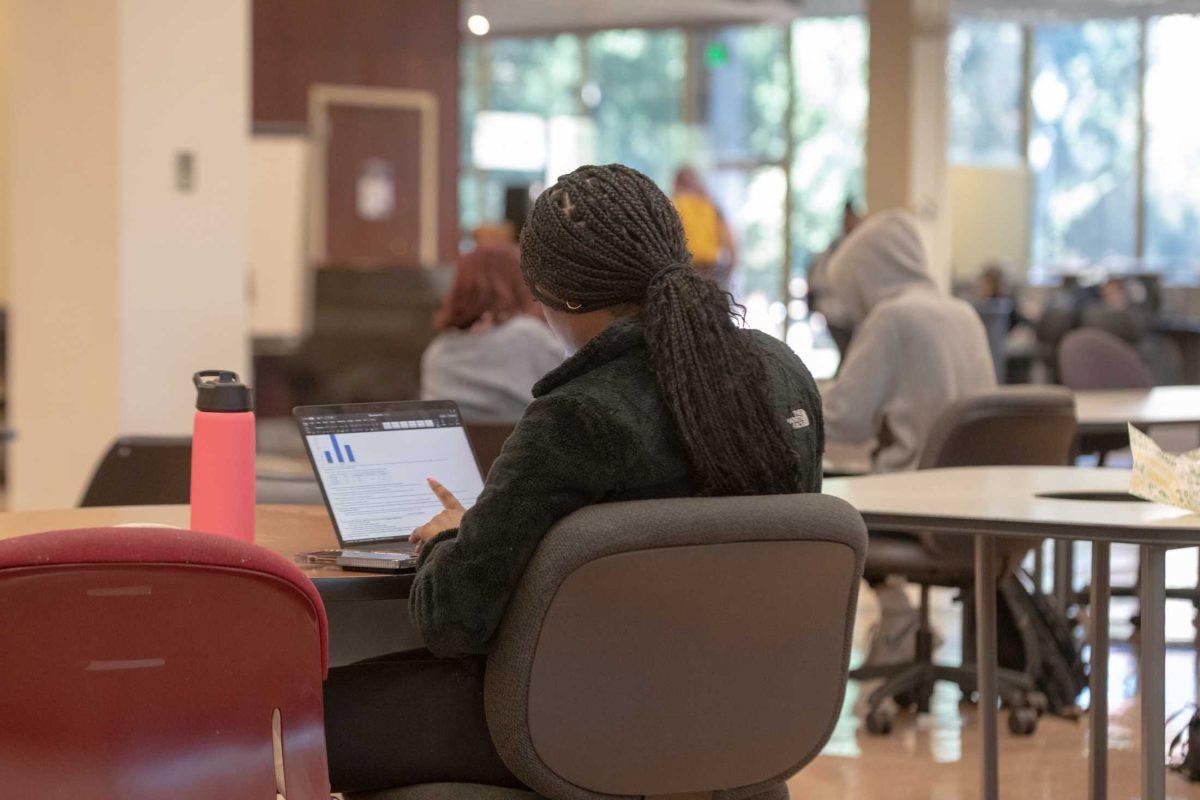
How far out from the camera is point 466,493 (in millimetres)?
2303

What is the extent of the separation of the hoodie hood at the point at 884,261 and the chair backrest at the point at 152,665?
328 centimetres

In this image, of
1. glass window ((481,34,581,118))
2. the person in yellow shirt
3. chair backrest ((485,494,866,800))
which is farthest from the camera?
glass window ((481,34,581,118))

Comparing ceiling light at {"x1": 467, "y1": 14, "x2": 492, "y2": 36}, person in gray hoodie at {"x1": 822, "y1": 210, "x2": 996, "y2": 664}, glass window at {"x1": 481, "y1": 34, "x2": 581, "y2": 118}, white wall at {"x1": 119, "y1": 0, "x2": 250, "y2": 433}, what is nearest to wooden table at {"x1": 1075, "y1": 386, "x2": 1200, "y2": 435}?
person in gray hoodie at {"x1": 822, "y1": 210, "x2": 996, "y2": 664}

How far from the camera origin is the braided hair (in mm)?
1825

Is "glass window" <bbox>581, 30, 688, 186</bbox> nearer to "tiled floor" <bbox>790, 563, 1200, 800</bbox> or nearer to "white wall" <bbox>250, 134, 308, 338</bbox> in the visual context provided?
"white wall" <bbox>250, 134, 308, 338</bbox>

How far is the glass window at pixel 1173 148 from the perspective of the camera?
14.7m

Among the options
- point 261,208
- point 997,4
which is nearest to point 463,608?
point 261,208

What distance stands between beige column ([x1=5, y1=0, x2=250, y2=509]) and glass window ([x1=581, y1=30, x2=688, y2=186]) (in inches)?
429

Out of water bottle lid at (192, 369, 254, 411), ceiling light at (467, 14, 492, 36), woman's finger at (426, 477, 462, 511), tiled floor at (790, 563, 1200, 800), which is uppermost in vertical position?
ceiling light at (467, 14, 492, 36)

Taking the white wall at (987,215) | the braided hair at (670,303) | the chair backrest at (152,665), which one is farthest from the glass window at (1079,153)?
the chair backrest at (152,665)

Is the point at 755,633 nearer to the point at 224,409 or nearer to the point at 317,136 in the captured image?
the point at 224,409

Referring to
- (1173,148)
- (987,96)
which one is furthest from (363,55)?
(1173,148)

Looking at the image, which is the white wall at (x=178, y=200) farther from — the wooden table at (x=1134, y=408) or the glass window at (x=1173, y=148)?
the glass window at (x=1173, y=148)

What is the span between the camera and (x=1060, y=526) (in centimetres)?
240
